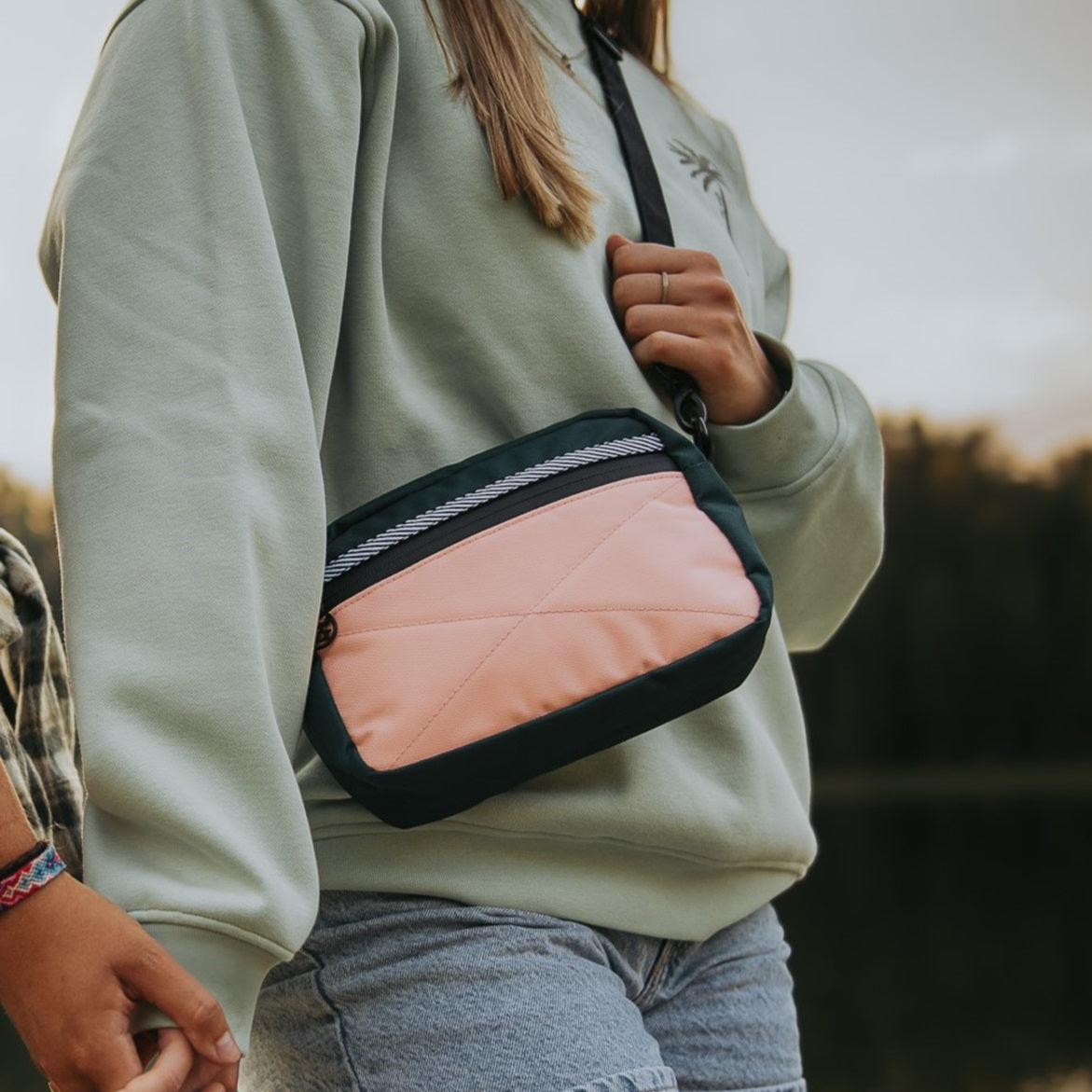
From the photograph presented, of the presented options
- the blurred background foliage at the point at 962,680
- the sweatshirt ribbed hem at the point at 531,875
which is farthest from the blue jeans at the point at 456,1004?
the blurred background foliage at the point at 962,680

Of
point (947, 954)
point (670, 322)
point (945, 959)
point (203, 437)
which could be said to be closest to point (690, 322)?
point (670, 322)

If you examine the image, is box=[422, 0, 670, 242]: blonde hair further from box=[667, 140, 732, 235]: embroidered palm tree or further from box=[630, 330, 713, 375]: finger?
box=[667, 140, 732, 235]: embroidered palm tree

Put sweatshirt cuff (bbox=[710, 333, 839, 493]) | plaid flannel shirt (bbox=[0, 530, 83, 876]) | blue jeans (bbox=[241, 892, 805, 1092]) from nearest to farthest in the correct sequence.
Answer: blue jeans (bbox=[241, 892, 805, 1092]) → plaid flannel shirt (bbox=[0, 530, 83, 876]) → sweatshirt cuff (bbox=[710, 333, 839, 493])

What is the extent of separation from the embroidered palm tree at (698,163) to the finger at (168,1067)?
710 millimetres

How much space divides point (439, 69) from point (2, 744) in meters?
0.46

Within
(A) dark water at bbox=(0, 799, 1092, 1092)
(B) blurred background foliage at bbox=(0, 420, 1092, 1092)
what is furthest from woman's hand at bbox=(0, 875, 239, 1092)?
(B) blurred background foliage at bbox=(0, 420, 1092, 1092)

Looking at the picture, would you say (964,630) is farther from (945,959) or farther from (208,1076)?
(208,1076)

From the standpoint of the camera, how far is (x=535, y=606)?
2.19 feet

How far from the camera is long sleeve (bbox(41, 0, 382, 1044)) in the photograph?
1.89 ft

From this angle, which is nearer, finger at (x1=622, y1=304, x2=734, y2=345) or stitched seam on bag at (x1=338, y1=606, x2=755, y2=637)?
stitched seam on bag at (x1=338, y1=606, x2=755, y2=637)

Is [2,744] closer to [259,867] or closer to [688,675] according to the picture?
[259,867]

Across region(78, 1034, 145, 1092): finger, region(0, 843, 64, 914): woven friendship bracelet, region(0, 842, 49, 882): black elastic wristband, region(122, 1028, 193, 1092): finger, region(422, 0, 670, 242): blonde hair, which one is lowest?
region(122, 1028, 193, 1092): finger

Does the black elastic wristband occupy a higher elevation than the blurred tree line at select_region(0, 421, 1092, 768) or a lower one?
higher

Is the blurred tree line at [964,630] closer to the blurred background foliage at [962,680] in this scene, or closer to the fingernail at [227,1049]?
the blurred background foliage at [962,680]
